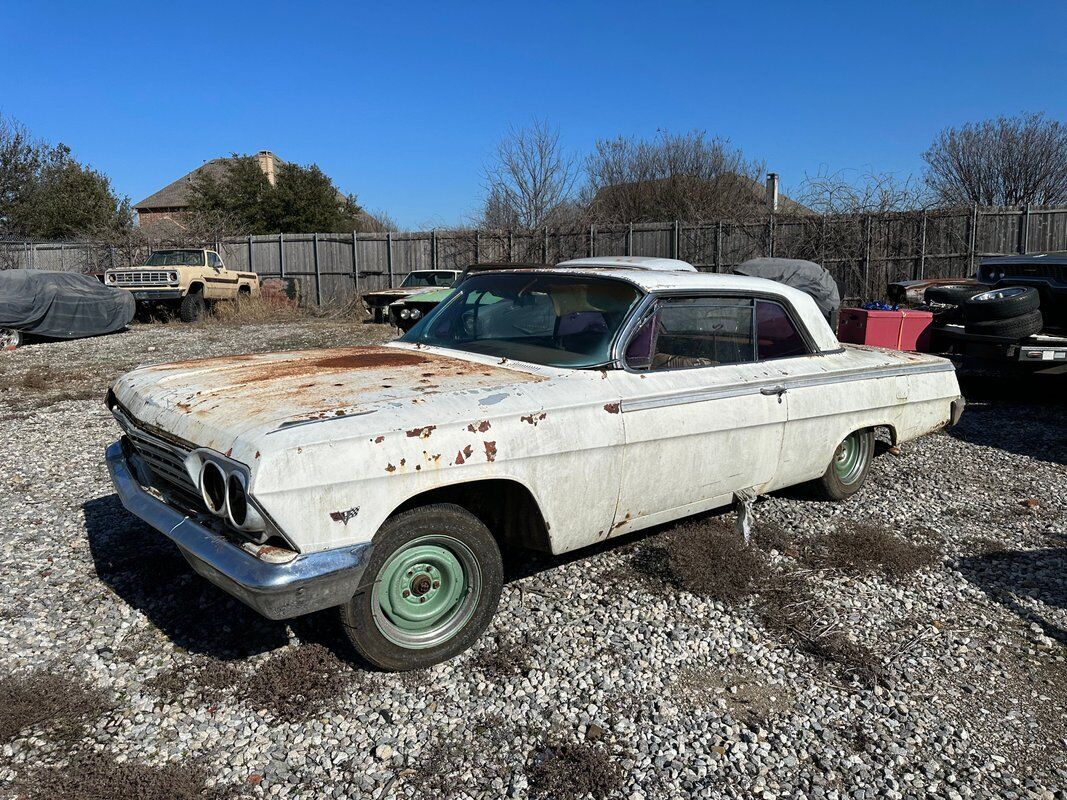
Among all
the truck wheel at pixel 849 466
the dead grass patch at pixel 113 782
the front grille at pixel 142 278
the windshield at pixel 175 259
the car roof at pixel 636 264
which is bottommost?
the dead grass patch at pixel 113 782

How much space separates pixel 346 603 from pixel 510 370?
1.32m

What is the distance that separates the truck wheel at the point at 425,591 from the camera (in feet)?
9.55

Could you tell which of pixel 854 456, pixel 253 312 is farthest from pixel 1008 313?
pixel 253 312

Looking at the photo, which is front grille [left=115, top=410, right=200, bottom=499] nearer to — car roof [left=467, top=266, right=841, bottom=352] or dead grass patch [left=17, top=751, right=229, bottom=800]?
dead grass patch [left=17, top=751, right=229, bottom=800]

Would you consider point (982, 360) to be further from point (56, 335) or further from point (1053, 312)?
point (56, 335)

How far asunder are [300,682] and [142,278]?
1747 centimetres

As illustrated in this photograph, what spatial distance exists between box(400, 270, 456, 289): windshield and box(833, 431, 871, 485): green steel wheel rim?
47.0 feet

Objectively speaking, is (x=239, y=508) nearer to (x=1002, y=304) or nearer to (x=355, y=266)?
(x=1002, y=304)

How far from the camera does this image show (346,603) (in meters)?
2.85

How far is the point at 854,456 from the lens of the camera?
525cm

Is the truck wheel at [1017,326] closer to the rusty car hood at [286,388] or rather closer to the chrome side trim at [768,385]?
the chrome side trim at [768,385]

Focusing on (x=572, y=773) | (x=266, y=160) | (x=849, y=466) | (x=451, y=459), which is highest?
(x=266, y=160)

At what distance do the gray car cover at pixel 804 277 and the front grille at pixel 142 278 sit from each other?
512 inches

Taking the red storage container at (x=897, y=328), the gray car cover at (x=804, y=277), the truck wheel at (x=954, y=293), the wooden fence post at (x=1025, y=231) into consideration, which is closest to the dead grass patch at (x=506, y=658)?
the red storage container at (x=897, y=328)
